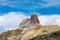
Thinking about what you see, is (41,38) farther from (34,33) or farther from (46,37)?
(34,33)

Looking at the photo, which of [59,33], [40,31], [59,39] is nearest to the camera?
[59,39]

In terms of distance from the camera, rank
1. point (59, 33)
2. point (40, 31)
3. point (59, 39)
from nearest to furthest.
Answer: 1. point (59, 39)
2. point (59, 33)
3. point (40, 31)

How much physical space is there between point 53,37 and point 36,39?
17.8 feet

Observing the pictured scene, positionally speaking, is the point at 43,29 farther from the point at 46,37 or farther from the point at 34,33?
the point at 46,37

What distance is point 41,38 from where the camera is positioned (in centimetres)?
5731

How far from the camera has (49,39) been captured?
2173 inches

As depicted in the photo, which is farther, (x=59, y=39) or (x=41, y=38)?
(x=41, y=38)

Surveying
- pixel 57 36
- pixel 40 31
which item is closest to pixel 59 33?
pixel 57 36

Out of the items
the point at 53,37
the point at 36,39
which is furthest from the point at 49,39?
the point at 36,39

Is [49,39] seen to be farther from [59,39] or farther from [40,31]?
[40,31]

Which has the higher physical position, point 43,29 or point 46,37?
point 43,29

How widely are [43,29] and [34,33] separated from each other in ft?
14.2

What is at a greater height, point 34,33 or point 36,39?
point 34,33

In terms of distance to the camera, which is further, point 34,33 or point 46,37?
point 34,33
